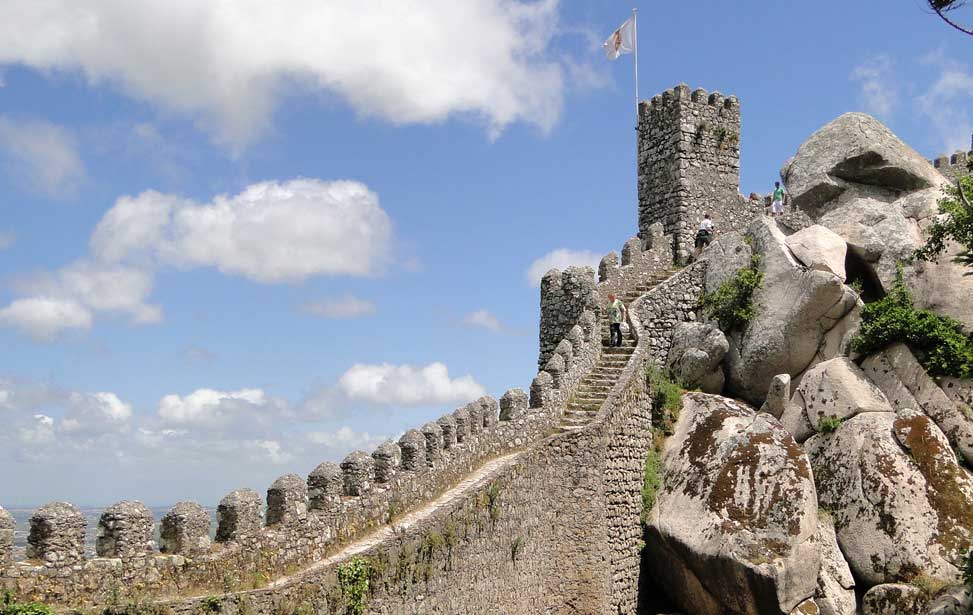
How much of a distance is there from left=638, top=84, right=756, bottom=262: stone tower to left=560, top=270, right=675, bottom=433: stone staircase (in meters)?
5.28

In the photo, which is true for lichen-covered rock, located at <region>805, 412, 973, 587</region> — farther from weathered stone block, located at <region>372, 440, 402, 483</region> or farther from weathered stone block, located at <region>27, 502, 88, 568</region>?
weathered stone block, located at <region>27, 502, 88, 568</region>

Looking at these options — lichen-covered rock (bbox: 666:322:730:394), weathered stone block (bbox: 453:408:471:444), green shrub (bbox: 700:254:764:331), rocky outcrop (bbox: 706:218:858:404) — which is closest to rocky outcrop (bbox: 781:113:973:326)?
rocky outcrop (bbox: 706:218:858:404)

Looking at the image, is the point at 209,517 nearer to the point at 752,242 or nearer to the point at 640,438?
the point at 640,438

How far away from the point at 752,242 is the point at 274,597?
16.7m

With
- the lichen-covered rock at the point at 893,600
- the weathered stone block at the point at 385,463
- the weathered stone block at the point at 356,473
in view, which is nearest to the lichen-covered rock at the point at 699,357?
the lichen-covered rock at the point at 893,600

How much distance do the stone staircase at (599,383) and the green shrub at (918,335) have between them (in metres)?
5.45

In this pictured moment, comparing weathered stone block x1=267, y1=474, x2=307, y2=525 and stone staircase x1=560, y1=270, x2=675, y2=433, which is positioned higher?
stone staircase x1=560, y1=270, x2=675, y2=433

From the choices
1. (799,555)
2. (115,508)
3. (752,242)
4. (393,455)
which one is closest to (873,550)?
(799,555)

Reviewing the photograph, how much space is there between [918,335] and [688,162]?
29.0ft

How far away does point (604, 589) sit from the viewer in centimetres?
1644

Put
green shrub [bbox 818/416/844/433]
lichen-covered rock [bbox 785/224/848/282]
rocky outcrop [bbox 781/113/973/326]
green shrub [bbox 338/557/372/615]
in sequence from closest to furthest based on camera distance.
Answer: green shrub [bbox 338/557/372/615], green shrub [bbox 818/416/844/433], rocky outcrop [bbox 781/113/973/326], lichen-covered rock [bbox 785/224/848/282]

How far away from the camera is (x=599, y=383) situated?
18.2 metres

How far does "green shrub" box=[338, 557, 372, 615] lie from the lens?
10391 mm

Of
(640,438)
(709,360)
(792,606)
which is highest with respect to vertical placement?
(709,360)
